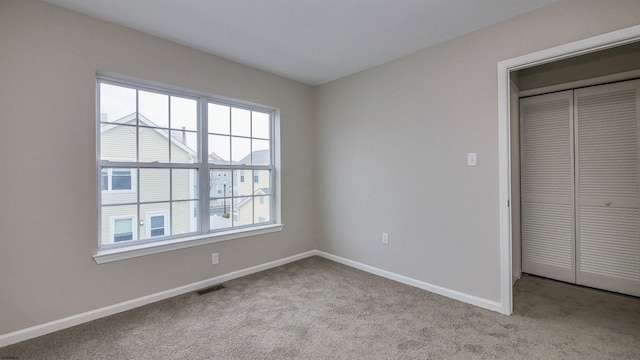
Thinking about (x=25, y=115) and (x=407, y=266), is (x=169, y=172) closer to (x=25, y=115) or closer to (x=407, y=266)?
(x=25, y=115)

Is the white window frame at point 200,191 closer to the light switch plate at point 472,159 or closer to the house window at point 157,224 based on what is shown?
the house window at point 157,224

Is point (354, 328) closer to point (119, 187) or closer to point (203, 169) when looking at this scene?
point (203, 169)

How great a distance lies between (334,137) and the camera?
3.84 meters

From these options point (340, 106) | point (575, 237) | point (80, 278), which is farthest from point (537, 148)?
point (80, 278)

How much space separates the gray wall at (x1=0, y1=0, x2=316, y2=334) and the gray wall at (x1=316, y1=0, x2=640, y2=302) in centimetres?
201

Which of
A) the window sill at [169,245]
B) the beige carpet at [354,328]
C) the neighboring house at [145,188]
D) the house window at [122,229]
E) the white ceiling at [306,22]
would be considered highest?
the white ceiling at [306,22]

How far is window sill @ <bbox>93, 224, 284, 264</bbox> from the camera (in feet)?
7.72

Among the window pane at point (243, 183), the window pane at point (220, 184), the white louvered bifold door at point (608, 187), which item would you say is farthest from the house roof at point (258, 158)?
the white louvered bifold door at point (608, 187)

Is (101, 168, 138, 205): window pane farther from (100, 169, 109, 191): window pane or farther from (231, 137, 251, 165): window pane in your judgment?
(231, 137, 251, 165): window pane

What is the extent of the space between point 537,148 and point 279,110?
309cm

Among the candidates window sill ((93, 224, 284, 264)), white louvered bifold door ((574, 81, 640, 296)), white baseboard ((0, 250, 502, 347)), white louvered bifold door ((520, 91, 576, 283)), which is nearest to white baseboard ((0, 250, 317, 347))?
white baseboard ((0, 250, 502, 347))

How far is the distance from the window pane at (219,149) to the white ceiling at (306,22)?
2.99 feet

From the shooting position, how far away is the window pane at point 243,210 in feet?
11.1

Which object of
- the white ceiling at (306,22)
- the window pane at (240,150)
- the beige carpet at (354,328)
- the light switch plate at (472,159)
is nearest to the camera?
the beige carpet at (354,328)
